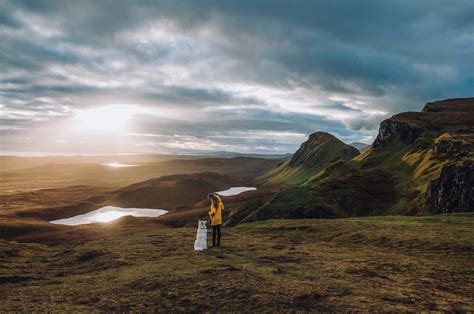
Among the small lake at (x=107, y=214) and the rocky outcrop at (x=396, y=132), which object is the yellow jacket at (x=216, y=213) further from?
the rocky outcrop at (x=396, y=132)

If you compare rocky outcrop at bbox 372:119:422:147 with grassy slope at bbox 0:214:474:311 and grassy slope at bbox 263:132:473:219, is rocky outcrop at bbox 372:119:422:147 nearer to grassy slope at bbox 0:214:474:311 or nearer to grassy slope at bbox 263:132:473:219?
grassy slope at bbox 263:132:473:219

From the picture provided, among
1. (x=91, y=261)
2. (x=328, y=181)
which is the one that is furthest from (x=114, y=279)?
(x=328, y=181)

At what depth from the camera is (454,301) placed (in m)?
14.0

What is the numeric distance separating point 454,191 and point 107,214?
9357 cm

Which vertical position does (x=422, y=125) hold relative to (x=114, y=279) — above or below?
above

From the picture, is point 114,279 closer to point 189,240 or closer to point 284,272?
point 284,272

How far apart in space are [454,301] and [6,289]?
1951 centimetres

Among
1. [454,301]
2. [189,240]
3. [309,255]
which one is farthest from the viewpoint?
[189,240]

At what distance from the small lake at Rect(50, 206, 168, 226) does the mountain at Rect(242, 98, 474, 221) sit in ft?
188

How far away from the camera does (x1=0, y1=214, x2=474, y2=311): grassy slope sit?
548 inches

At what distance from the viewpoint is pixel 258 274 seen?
57.8 feet

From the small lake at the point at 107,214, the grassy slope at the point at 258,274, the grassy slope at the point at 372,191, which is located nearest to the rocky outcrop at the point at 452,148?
the grassy slope at the point at 372,191

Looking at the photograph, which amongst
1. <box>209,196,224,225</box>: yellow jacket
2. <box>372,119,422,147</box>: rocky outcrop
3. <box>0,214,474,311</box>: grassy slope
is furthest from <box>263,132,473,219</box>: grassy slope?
<box>209,196,224,225</box>: yellow jacket

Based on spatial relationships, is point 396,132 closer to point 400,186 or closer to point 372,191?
point 400,186
